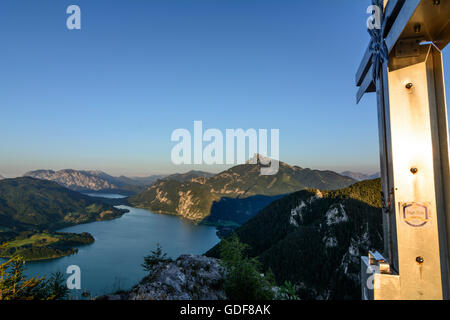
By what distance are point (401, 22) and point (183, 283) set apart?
14.1 ft

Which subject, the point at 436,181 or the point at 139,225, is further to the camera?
the point at 139,225

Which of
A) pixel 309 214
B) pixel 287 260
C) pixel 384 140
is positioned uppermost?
pixel 384 140

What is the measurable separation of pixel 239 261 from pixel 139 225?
486 ft

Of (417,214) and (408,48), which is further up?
(408,48)

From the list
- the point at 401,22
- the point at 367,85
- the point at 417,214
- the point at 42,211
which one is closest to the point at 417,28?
the point at 401,22

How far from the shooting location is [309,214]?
3172 inches

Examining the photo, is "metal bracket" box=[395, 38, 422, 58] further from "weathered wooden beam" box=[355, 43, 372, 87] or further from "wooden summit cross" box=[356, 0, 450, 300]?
"weathered wooden beam" box=[355, 43, 372, 87]

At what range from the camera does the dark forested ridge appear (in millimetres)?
54750

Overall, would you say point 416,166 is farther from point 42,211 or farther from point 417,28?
point 42,211

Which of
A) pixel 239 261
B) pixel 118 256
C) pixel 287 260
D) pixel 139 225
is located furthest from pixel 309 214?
pixel 139 225

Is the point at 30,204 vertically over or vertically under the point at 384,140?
under

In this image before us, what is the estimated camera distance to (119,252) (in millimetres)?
86375

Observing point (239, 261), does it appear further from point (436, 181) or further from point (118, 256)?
point (118, 256)
